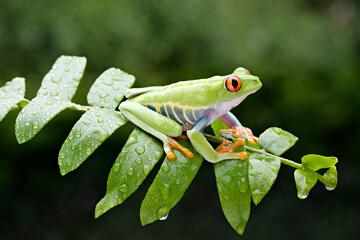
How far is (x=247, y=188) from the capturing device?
5.42 feet

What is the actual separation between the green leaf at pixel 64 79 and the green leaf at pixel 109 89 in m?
0.10

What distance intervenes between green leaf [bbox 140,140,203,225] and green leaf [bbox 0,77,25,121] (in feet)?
2.15

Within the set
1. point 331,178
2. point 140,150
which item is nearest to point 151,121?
point 140,150

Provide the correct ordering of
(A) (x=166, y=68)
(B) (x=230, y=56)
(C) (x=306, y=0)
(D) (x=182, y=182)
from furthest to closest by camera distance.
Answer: (C) (x=306, y=0) < (B) (x=230, y=56) < (A) (x=166, y=68) < (D) (x=182, y=182)

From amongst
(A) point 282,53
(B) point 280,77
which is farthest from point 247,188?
(A) point 282,53

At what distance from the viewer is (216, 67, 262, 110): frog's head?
1750 millimetres

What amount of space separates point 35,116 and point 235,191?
849 mm

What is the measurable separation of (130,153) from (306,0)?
418 inches

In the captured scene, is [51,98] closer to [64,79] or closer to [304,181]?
[64,79]

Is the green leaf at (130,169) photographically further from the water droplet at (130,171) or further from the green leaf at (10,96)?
the green leaf at (10,96)

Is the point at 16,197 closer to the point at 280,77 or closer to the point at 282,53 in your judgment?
the point at 280,77

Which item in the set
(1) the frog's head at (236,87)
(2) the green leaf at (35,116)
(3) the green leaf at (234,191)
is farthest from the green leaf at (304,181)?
(2) the green leaf at (35,116)

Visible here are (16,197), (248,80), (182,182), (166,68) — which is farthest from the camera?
(166,68)

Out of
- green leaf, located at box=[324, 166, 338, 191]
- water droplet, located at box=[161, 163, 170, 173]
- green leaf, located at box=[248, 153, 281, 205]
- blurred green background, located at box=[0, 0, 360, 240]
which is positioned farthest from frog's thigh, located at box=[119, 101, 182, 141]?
blurred green background, located at box=[0, 0, 360, 240]
